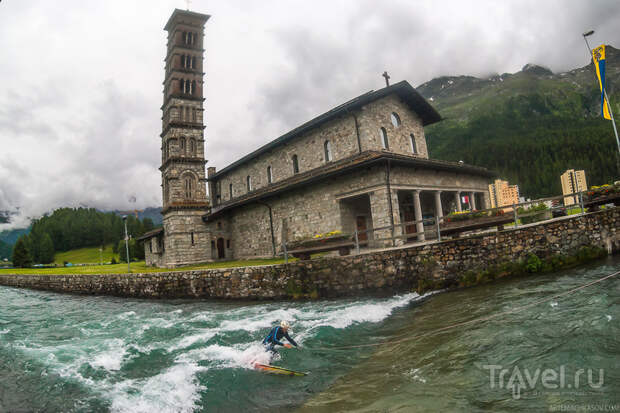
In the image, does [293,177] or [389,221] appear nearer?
[389,221]

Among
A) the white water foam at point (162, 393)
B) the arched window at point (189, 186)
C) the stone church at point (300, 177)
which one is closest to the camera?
the white water foam at point (162, 393)

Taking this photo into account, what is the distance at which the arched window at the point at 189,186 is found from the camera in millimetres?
31000

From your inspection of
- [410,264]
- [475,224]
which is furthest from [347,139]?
[475,224]

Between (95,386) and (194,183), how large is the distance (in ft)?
84.9

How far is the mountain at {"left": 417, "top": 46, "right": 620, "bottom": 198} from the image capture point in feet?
Result: 290

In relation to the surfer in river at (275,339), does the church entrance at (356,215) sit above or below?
above

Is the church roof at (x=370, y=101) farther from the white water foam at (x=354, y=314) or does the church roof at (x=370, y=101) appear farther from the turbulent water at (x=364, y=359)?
the turbulent water at (x=364, y=359)

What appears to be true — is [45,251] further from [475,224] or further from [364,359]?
[364,359]

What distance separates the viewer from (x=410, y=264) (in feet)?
44.1

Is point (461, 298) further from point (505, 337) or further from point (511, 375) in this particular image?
point (511, 375)

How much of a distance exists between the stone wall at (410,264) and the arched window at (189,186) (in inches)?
594

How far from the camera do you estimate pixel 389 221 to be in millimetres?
17719

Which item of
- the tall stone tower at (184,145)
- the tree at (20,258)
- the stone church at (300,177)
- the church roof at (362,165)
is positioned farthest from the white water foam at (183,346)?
the tree at (20,258)

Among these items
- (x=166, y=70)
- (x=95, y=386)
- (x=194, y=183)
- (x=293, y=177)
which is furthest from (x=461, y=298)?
(x=166, y=70)
